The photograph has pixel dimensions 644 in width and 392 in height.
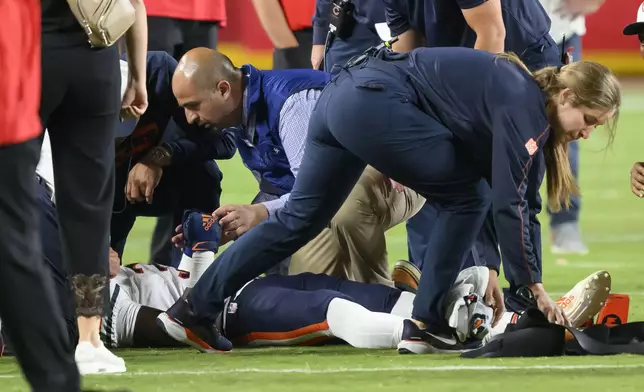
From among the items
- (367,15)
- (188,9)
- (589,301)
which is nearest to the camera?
(589,301)

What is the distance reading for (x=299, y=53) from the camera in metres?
7.54

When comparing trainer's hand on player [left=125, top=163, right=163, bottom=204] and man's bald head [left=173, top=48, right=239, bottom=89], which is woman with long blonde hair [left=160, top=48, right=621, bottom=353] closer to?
man's bald head [left=173, top=48, right=239, bottom=89]

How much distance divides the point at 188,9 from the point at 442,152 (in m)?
2.62

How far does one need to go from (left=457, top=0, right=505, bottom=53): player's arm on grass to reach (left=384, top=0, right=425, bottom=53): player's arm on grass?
402 millimetres

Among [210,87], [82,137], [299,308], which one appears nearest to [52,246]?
[82,137]

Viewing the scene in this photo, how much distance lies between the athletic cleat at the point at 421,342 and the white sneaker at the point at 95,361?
0.89 meters

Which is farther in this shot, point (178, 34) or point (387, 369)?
point (178, 34)

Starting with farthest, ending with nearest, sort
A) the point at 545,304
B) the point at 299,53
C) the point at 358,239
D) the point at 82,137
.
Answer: the point at 299,53
the point at 358,239
the point at 545,304
the point at 82,137

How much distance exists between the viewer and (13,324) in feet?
9.51

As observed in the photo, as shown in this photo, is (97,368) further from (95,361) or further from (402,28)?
(402,28)

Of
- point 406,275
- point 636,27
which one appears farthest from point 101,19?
point 636,27

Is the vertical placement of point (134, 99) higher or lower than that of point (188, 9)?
higher

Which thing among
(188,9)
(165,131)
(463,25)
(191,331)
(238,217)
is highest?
(463,25)

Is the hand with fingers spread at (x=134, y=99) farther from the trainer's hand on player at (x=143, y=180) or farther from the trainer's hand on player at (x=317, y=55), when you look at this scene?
the trainer's hand on player at (x=317, y=55)
